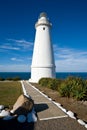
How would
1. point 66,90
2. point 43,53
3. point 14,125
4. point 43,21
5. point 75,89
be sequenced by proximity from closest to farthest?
1. point 14,125
2. point 75,89
3. point 66,90
4. point 43,53
5. point 43,21

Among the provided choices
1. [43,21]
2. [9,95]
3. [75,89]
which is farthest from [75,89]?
[43,21]

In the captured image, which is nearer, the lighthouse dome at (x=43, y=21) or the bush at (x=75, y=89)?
the bush at (x=75, y=89)

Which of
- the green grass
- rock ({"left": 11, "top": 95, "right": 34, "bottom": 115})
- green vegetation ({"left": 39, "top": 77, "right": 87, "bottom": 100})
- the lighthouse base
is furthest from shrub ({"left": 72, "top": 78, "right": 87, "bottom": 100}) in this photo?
the lighthouse base

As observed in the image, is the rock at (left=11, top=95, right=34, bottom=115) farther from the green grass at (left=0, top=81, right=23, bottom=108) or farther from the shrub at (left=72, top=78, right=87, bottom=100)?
the shrub at (left=72, top=78, right=87, bottom=100)

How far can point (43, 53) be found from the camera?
2562 cm

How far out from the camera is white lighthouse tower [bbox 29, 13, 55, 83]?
25.6 meters

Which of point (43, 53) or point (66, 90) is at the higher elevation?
point (43, 53)

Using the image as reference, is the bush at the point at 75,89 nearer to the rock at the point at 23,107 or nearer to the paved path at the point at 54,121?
the paved path at the point at 54,121

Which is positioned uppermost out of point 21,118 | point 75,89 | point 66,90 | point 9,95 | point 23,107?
point 75,89


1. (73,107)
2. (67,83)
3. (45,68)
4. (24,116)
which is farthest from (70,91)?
(45,68)

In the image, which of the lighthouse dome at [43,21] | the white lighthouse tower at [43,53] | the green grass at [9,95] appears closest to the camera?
the green grass at [9,95]

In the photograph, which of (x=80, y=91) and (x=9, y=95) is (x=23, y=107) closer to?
(x=80, y=91)

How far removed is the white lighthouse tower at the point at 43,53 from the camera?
25641 millimetres

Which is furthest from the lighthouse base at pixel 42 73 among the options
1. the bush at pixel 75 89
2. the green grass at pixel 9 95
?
the bush at pixel 75 89
